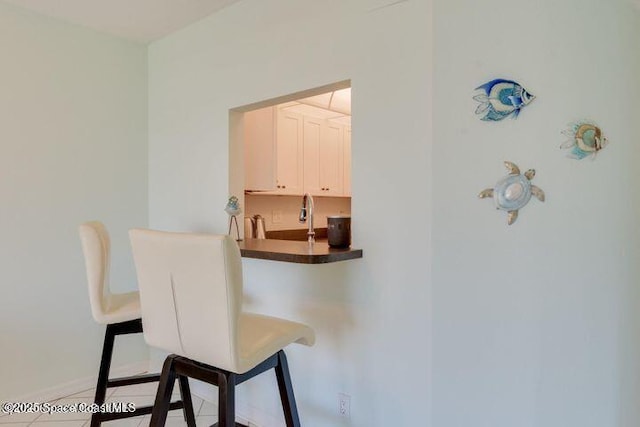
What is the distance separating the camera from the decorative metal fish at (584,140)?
1.35m

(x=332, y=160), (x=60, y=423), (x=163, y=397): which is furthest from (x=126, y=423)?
(x=332, y=160)

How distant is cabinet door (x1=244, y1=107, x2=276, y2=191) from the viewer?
2845 millimetres

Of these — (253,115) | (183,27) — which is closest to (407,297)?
(253,115)

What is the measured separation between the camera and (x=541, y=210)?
4.68 feet

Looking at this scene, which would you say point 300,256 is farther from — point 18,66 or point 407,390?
point 18,66

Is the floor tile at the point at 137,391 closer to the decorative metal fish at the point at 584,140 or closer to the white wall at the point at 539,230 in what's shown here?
the white wall at the point at 539,230

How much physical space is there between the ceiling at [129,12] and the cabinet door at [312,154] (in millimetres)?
1265

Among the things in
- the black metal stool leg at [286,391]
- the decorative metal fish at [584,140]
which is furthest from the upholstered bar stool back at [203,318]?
the decorative metal fish at [584,140]

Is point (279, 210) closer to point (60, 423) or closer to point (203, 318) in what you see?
point (60, 423)

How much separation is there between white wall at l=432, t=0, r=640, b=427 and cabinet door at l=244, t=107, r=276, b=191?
1539mm

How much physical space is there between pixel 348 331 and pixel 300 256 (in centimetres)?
53

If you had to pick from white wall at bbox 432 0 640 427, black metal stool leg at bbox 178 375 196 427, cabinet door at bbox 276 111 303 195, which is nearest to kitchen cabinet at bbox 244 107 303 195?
cabinet door at bbox 276 111 303 195

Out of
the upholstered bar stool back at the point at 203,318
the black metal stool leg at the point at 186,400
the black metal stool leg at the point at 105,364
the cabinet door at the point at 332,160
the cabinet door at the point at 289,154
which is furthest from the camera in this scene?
the cabinet door at the point at 332,160

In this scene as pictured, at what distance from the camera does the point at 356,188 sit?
187 cm
